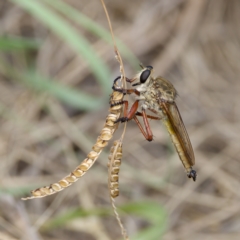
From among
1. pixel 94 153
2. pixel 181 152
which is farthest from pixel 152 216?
pixel 94 153

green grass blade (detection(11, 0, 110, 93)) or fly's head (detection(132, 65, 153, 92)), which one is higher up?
green grass blade (detection(11, 0, 110, 93))

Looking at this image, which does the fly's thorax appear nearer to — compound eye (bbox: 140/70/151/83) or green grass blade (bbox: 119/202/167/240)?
compound eye (bbox: 140/70/151/83)

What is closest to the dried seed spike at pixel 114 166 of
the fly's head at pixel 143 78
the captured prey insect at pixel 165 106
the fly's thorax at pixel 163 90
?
the captured prey insect at pixel 165 106

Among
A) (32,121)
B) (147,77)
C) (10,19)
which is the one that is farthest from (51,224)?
(10,19)

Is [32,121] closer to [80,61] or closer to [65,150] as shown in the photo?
[65,150]

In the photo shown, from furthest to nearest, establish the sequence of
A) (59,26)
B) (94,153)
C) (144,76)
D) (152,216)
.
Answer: (59,26), (152,216), (144,76), (94,153)

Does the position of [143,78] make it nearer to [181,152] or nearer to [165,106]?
[165,106]

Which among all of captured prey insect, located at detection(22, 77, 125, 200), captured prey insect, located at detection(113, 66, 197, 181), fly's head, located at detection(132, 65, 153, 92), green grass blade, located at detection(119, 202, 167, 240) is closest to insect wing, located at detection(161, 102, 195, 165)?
captured prey insect, located at detection(113, 66, 197, 181)
